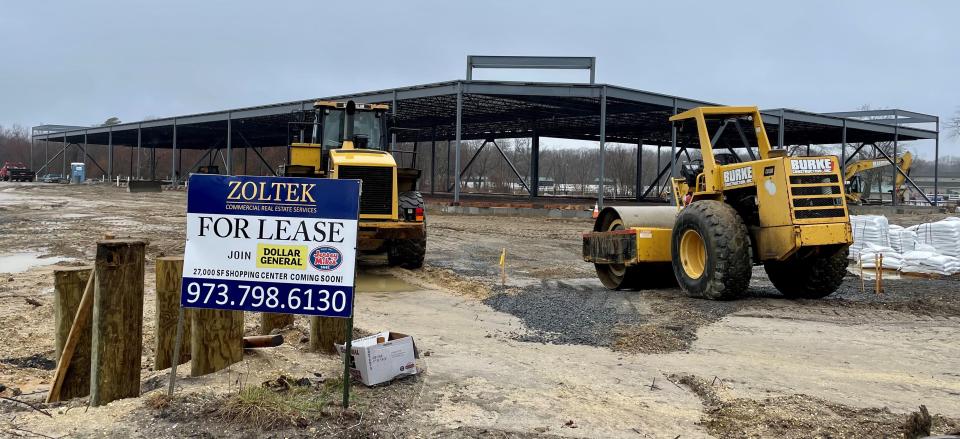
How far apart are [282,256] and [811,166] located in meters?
6.88

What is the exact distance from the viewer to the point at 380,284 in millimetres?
11648

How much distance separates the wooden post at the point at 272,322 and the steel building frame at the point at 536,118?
49.5 ft

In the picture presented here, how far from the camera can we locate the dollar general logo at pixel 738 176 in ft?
30.1

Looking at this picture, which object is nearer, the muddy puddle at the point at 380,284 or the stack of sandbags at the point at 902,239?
the muddy puddle at the point at 380,284

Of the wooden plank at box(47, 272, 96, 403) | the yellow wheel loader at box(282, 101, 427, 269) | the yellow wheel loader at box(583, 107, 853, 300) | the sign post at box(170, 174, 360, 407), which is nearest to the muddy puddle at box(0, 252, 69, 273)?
the yellow wheel loader at box(282, 101, 427, 269)

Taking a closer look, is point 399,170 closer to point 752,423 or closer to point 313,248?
point 313,248

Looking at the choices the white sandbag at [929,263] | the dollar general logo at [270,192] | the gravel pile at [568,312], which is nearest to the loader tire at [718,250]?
the gravel pile at [568,312]

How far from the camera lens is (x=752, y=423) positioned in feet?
15.1

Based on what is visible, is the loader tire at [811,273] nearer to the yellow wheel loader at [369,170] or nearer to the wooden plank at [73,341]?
the yellow wheel loader at [369,170]

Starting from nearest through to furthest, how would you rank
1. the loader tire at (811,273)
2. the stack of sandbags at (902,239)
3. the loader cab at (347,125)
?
the loader tire at (811,273), the loader cab at (347,125), the stack of sandbags at (902,239)

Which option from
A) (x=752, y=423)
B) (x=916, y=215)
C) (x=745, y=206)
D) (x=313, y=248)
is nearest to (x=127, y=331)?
(x=313, y=248)

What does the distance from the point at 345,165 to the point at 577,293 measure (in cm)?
431

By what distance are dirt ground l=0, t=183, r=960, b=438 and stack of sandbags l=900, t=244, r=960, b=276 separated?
152 centimetres

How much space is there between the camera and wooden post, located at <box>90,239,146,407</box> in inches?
191
